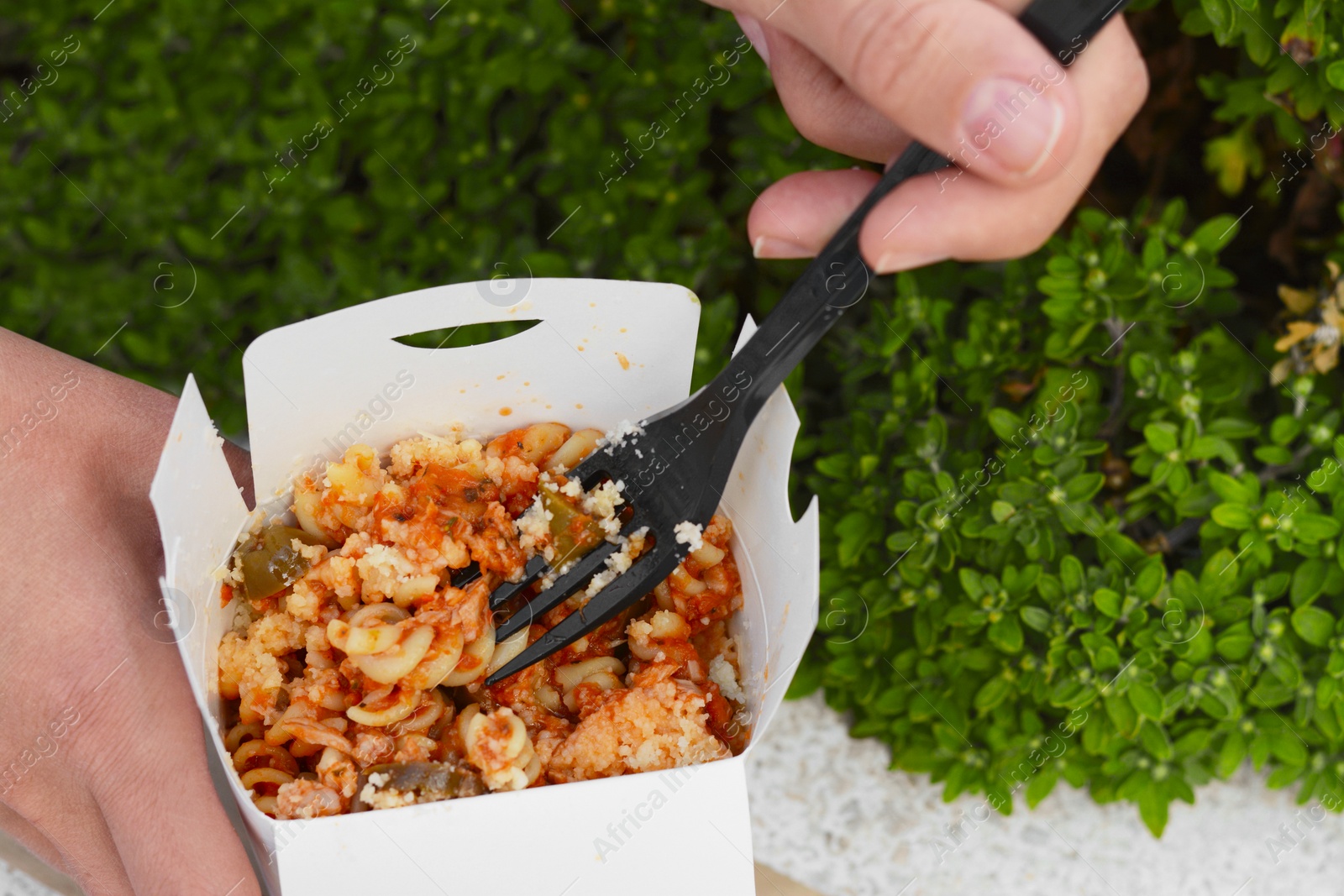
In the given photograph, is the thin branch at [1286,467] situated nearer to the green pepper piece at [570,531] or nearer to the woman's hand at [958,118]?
the woman's hand at [958,118]

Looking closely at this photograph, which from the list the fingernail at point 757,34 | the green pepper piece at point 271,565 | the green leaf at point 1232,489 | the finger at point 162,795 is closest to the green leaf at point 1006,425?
the green leaf at point 1232,489

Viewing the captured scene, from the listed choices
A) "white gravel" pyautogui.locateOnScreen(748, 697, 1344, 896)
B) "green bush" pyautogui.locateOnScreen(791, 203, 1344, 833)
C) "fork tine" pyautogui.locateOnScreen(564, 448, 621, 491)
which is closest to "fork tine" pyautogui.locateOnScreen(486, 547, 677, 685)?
"fork tine" pyautogui.locateOnScreen(564, 448, 621, 491)

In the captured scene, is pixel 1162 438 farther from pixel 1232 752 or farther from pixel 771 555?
pixel 771 555

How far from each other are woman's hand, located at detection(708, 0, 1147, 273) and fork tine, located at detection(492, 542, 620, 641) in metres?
0.44

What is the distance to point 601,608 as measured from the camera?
1.20 m

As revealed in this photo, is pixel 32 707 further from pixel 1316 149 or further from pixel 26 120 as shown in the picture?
pixel 1316 149

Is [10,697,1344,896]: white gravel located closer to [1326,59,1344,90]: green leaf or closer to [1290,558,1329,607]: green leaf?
[1290,558,1329,607]: green leaf

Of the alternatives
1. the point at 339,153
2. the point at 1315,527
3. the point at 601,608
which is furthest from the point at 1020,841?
the point at 339,153

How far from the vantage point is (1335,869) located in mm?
1913

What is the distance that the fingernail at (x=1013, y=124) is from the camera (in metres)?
0.95

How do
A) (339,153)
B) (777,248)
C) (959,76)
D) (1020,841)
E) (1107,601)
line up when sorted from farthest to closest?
(1020,841)
(339,153)
(1107,601)
(777,248)
(959,76)

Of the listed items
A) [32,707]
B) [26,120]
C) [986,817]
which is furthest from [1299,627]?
[26,120]

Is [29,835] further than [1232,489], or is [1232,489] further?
[1232,489]

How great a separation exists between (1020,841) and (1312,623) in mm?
714
